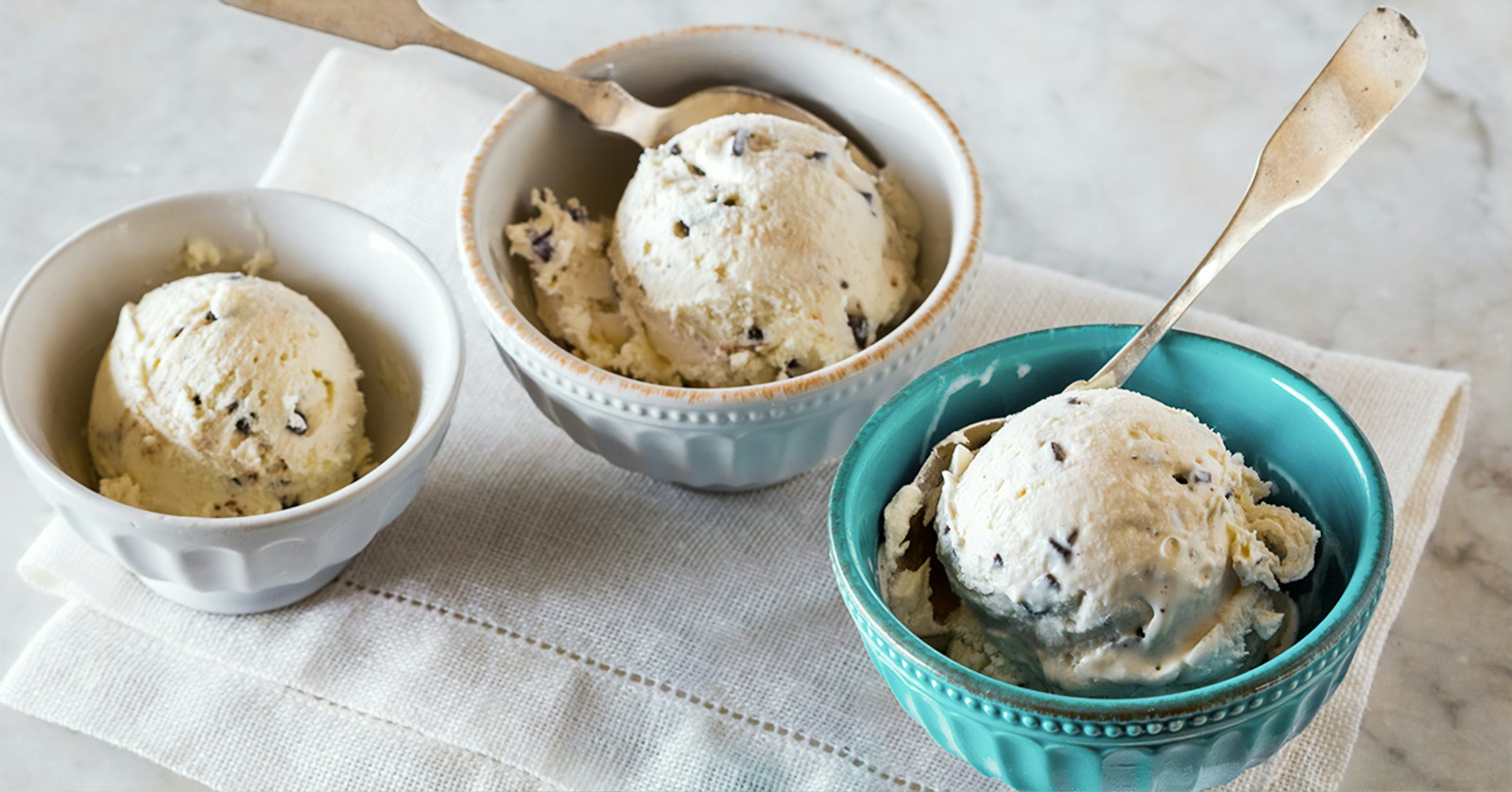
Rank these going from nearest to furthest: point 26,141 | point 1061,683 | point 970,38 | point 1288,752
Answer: point 1061,683
point 1288,752
point 26,141
point 970,38

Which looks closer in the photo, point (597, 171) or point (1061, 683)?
point (1061, 683)

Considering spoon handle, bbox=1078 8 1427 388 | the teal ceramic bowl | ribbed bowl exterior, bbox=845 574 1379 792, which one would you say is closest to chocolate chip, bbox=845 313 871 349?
the teal ceramic bowl

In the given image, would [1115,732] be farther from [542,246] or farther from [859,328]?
[542,246]

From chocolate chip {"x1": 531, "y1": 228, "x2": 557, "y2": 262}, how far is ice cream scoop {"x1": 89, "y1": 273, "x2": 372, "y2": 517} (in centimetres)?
25

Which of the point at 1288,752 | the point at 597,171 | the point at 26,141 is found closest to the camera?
the point at 1288,752

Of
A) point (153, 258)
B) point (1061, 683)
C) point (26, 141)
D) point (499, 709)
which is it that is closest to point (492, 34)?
point (26, 141)

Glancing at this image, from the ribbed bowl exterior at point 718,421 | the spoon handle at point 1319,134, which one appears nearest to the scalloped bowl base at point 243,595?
the ribbed bowl exterior at point 718,421

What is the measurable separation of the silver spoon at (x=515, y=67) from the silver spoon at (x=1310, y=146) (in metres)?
0.42

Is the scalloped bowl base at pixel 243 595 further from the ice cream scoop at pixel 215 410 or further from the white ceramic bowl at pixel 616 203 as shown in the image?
the white ceramic bowl at pixel 616 203

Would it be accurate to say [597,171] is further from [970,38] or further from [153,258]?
[970,38]

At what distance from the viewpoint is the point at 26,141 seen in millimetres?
2105

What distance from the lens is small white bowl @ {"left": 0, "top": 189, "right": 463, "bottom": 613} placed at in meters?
1.33

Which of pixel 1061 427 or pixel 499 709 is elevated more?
pixel 1061 427

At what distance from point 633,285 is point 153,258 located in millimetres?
506
